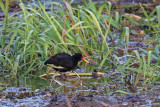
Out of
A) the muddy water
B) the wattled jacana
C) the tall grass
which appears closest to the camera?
the muddy water

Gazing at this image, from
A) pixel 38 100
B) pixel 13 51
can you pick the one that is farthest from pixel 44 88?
pixel 13 51

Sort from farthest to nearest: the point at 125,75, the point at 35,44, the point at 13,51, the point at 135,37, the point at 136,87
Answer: the point at 135,37 → the point at 13,51 → the point at 35,44 → the point at 125,75 → the point at 136,87

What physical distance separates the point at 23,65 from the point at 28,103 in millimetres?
1628

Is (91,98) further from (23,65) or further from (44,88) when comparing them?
(23,65)

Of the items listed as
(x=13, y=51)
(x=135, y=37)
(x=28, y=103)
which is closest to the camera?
(x=28, y=103)

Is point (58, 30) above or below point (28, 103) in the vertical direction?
above

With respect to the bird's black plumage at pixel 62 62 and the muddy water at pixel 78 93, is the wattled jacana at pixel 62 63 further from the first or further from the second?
the muddy water at pixel 78 93

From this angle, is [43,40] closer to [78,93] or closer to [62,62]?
[62,62]

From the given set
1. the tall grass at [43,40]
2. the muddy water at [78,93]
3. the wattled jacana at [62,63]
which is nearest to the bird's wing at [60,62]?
the wattled jacana at [62,63]

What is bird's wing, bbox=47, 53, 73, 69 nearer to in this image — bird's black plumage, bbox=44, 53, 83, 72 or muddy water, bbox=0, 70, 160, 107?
bird's black plumage, bbox=44, 53, 83, 72

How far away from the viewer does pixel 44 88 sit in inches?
236

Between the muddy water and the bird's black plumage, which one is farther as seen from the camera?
the bird's black plumage

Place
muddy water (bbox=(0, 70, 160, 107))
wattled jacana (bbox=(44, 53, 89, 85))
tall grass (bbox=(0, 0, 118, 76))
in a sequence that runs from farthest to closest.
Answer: tall grass (bbox=(0, 0, 118, 76)) → wattled jacana (bbox=(44, 53, 89, 85)) → muddy water (bbox=(0, 70, 160, 107))

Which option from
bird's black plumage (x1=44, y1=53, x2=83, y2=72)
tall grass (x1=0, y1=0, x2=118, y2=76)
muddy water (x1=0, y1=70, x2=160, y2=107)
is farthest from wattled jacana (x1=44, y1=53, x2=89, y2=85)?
tall grass (x1=0, y1=0, x2=118, y2=76)
